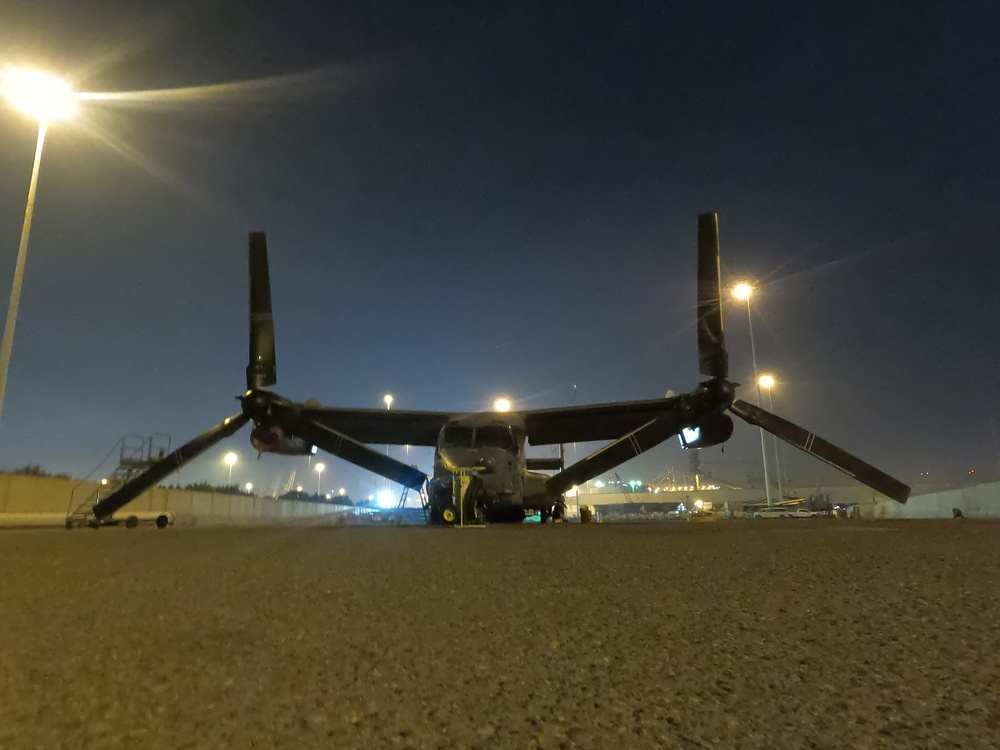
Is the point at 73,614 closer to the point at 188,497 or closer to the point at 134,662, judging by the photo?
the point at 134,662

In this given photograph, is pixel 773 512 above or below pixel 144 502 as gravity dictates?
below

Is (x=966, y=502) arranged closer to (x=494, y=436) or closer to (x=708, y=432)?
(x=708, y=432)

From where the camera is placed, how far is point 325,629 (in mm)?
3113

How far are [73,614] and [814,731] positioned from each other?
4.08m

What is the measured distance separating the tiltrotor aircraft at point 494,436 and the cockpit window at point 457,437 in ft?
0.14

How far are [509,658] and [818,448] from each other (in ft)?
60.1

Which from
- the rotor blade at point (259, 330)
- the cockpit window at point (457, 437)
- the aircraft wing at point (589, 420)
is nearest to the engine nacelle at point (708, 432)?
the aircraft wing at point (589, 420)

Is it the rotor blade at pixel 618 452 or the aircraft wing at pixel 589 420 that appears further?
the aircraft wing at pixel 589 420

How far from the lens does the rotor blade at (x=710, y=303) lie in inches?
659

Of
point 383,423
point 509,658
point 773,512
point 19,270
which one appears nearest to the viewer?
point 509,658

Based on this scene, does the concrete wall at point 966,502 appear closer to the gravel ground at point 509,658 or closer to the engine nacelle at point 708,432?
the engine nacelle at point 708,432

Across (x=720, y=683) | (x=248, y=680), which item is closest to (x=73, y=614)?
(x=248, y=680)

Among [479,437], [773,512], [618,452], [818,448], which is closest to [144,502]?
[479,437]

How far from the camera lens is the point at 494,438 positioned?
17.3m
